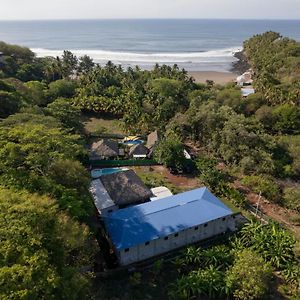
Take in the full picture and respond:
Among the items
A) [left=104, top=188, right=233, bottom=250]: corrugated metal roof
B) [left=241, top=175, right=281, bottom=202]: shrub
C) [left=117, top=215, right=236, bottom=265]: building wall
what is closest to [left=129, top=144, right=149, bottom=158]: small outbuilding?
[left=241, top=175, right=281, bottom=202]: shrub

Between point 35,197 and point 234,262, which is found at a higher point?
point 35,197

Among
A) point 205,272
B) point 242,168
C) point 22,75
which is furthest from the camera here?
point 22,75

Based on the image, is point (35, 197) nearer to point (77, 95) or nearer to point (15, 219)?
point (15, 219)

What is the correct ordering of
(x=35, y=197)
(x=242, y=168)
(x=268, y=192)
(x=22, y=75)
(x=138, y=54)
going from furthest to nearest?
(x=138, y=54)
(x=22, y=75)
(x=242, y=168)
(x=268, y=192)
(x=35, y=197)

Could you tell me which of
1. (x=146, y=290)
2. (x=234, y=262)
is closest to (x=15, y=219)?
(x=146, y=290)

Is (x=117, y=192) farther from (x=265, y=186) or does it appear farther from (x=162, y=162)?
(x=265, y=186)

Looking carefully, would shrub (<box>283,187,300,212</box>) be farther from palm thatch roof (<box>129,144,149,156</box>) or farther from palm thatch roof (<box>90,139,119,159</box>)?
palm thatch roof (<box>90,139,119,159</box>)

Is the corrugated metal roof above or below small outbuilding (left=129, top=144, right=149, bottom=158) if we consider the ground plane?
above

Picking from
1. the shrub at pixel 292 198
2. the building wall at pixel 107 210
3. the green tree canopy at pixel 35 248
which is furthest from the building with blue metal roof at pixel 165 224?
the shrub at pixel 292 198
